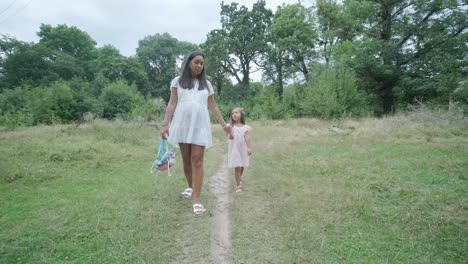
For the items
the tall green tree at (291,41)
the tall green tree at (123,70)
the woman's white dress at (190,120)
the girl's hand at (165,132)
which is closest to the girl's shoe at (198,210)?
the woman's white dress at (190,120)

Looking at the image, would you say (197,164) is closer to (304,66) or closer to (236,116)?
(236,116)

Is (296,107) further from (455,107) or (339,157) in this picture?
(339,157)

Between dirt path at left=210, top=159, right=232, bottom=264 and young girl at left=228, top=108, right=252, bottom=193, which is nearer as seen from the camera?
dirt path at left=210, top=159, right=232, bottom=264

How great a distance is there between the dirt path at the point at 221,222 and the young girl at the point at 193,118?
12.0 inches

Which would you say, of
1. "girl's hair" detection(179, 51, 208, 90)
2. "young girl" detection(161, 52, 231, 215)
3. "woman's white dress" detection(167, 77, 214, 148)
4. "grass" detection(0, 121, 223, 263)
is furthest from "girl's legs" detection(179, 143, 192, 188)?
"girl's hair" detection(179, 51, 208, 90)

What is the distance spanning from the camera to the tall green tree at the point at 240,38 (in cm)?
3450

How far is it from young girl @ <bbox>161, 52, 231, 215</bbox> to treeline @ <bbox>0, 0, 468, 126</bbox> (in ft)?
48.4

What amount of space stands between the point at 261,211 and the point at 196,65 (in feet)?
7.36

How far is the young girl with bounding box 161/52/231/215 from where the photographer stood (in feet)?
11.7

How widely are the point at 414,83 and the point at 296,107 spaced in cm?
962

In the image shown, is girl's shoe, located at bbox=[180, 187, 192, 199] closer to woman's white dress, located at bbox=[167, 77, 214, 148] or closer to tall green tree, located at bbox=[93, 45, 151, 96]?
woman's white dress, located at bbox=[167, 77, 214, 148]

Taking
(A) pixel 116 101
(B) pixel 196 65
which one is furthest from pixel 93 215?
(A) pixel 116 101

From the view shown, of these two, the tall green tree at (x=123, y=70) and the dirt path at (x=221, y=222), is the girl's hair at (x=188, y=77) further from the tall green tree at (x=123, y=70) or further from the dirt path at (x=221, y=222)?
the tall green tree at (x=123, y=70)

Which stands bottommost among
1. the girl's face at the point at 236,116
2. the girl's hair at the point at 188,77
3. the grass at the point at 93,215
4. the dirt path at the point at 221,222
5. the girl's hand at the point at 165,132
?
the dirt path at the point at 221,222
